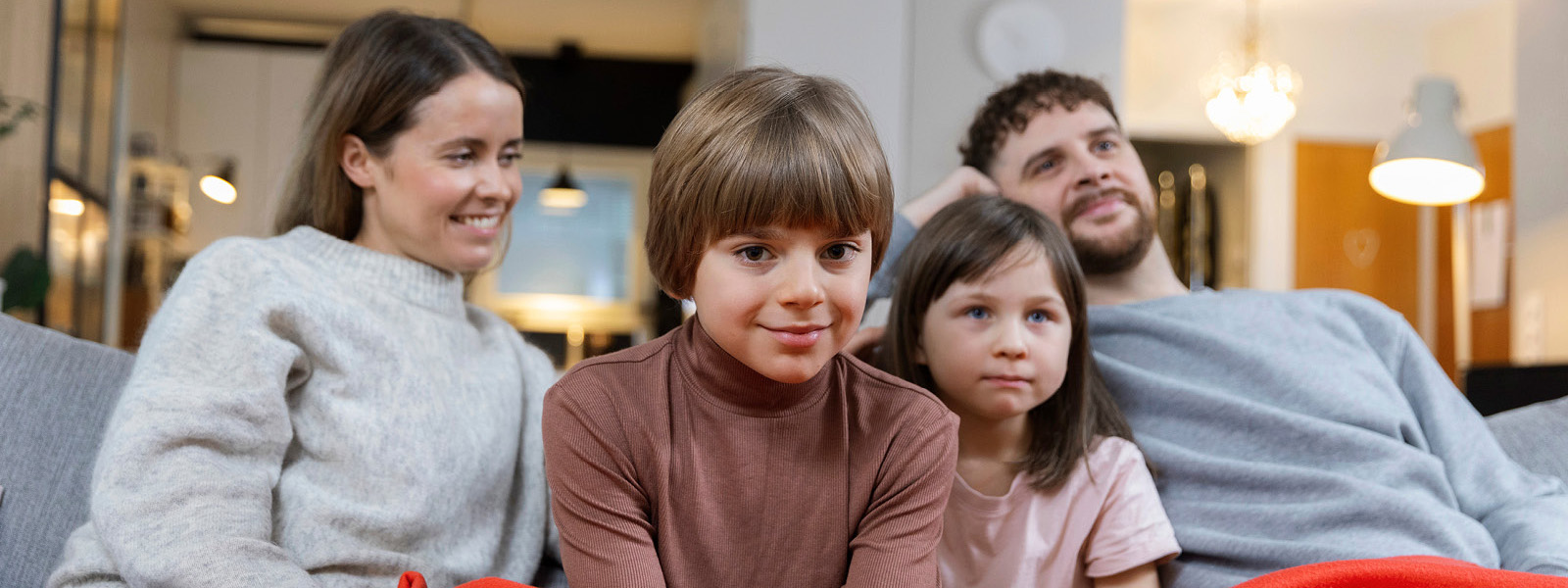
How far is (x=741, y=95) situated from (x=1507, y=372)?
6.43ft

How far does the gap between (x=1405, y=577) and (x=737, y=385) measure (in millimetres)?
639

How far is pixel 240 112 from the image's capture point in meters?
5.86

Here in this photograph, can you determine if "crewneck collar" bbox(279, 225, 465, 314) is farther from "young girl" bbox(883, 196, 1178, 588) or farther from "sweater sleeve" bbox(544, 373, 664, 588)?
"young girl" bbox(883, 196, 1178, 588)

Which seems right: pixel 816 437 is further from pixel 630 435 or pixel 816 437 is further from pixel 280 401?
pixel 280 401

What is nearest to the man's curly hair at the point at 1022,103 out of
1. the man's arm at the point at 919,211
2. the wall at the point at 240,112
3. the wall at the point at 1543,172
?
the man's arm at the point at 919,211

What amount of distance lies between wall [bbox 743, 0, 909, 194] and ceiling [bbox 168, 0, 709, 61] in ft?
7.25

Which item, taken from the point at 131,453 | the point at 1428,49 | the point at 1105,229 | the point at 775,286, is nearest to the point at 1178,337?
the point at 1105,229

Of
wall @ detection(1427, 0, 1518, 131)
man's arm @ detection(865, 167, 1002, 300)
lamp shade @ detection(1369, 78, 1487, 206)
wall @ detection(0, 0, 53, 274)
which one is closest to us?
man's arm @ detection(865, 167, 1002, 300)

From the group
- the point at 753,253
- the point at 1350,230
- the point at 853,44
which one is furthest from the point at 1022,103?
the point at 1350,230

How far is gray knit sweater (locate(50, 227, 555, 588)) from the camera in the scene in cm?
105

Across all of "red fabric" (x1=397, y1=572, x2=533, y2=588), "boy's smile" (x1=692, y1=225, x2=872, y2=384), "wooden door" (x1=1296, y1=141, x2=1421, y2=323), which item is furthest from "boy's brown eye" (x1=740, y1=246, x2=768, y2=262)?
"wooden door" (x1=1296, y1=141, x2=1421, y2=323)

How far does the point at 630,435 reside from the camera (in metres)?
0.96

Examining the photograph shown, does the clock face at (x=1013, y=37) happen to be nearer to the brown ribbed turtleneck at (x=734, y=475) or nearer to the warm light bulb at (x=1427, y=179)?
the warm light bulb at (x=1427, y=179)

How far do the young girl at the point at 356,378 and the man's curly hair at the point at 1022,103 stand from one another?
26.7 inches
